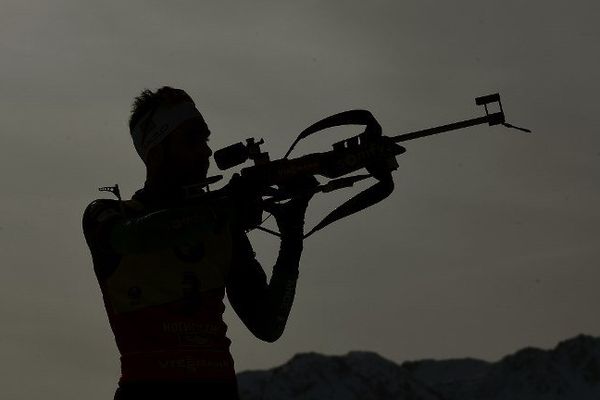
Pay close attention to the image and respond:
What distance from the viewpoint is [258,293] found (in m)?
9.35

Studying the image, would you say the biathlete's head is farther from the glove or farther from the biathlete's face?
the glove

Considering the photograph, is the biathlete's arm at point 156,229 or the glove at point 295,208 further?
the glove at point 295,208

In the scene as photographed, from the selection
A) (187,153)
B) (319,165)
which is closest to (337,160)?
(319,165)

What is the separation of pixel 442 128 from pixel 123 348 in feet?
7.73

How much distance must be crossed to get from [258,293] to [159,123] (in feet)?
4.12

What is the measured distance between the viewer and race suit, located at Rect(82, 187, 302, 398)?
835cm

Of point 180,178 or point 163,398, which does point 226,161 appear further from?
point 163,398

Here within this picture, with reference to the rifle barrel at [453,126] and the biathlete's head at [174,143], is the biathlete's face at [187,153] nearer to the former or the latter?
the biathlete's head at [174,143]

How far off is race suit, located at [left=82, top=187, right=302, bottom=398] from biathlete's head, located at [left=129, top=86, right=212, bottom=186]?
233 millimetres

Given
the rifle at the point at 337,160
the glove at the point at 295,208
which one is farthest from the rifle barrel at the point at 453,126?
the glove at the point at 295,208

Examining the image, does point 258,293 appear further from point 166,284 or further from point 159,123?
point 159,123

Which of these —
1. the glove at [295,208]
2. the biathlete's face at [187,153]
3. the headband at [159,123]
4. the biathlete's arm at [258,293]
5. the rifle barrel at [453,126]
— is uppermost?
the headband at [159,123]

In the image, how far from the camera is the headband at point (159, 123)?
904 centimetres

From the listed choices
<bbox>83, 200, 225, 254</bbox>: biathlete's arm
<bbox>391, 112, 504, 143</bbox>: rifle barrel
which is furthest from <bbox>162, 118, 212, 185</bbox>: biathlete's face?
<bbox>391, 112, 504, 143</bbox>: rifle barrel
